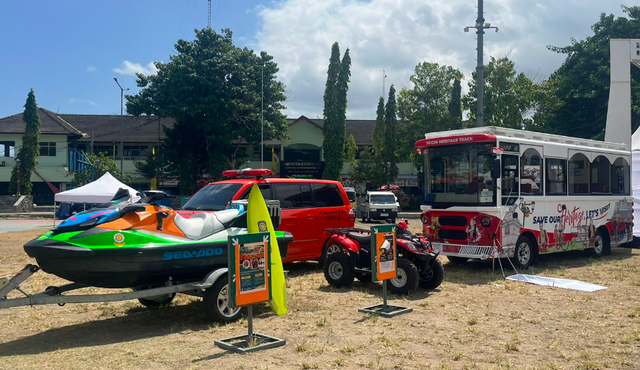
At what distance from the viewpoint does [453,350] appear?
6.16 meters

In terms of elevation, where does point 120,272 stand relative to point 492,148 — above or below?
below

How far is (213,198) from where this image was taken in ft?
34.3

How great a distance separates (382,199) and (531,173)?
18.9m

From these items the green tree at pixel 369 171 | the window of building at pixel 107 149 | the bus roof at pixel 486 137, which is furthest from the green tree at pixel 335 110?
the bus roof at pixel 486 137

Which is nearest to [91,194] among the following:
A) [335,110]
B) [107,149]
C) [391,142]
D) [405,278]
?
[405,278]

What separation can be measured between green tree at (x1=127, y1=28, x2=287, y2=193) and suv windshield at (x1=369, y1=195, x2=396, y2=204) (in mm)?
11451

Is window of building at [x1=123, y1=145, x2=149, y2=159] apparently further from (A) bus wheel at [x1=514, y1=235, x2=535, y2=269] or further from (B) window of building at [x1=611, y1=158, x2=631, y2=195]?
(A) bus wheel at [x1=514, y1=235, x2=535, y2=269]

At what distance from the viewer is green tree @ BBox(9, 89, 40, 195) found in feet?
154

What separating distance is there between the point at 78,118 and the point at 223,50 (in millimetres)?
27754

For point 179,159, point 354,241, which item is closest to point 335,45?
point 179,159

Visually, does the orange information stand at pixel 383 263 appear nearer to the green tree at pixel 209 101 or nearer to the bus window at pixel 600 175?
the bus window at pixel 600 175

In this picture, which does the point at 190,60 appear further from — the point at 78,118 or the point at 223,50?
the point at 78,118

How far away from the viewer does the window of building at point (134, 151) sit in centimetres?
5256

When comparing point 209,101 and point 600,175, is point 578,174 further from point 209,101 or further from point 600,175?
point 209,101
